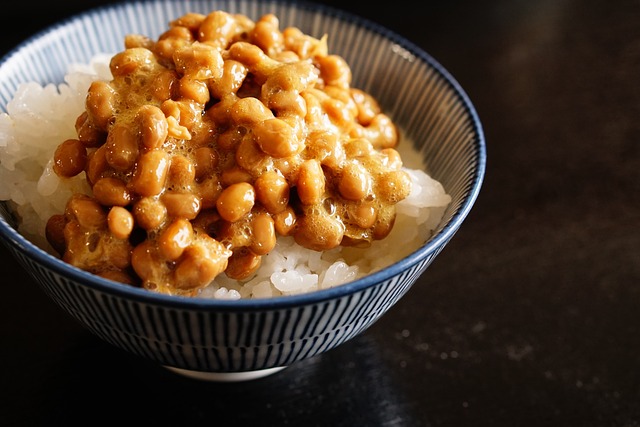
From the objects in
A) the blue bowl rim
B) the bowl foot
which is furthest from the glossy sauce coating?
the bowl foot

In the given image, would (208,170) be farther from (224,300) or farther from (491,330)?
(491,330)

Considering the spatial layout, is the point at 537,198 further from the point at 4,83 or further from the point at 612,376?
the point at 4,83

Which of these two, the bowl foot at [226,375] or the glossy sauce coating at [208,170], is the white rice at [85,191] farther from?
the bowl foot at [226,375]

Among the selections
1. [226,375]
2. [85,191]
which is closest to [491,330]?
[226,375]

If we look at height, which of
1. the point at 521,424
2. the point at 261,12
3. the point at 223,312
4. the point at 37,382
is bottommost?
the point at 37,382

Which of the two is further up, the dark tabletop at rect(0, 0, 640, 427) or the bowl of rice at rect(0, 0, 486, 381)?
the bowl of rice at rect(0, 0, 486, 381)

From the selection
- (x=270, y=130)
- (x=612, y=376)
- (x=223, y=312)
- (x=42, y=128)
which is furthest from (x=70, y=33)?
(x=612, y=376)

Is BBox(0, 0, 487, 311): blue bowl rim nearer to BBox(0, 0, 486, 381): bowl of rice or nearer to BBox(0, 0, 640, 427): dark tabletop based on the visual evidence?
BBox(0, 0, 486, 381): bowl of rice
